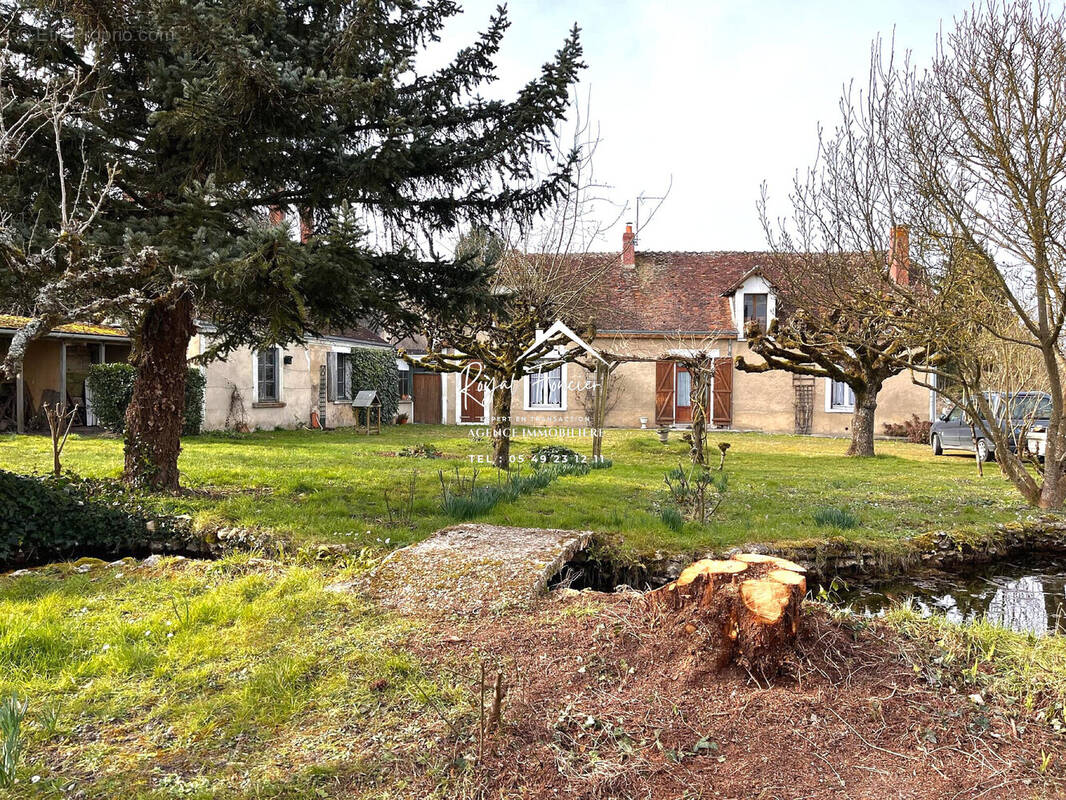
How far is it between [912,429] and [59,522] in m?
20.1

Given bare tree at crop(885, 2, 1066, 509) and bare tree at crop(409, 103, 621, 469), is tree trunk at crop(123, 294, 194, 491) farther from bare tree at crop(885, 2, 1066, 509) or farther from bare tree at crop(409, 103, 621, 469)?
bare tree at crop(885, 2, 1066, 509)

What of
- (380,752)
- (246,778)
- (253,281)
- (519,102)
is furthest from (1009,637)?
(519,102)

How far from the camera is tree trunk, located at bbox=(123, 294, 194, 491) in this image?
7.40 m

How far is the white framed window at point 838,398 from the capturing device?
2044 cm

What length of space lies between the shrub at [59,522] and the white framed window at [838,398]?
18.9 metres

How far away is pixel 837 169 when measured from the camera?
33.4 feet

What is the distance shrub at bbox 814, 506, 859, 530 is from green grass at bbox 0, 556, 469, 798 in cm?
492

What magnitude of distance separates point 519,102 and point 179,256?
3719 mm

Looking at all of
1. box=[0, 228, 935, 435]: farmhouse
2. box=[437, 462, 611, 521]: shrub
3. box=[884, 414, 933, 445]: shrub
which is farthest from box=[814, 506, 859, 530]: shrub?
box=[884, 414, 933, 445]: shrub

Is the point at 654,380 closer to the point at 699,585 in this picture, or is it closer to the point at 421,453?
the point at 421,453

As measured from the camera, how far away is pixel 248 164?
6.32 metres

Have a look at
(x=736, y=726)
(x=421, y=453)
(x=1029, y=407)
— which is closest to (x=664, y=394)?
(x=1029, y=407)

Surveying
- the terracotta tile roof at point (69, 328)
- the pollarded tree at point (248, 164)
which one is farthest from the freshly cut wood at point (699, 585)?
the terracotta tile roof at point (69, 328)

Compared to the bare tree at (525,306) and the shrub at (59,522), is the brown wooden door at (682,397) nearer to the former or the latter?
the bare tree at (525,306)
